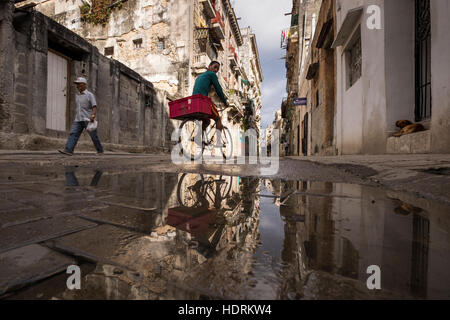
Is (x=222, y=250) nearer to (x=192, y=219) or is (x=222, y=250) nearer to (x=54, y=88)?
(x=192, y=219)

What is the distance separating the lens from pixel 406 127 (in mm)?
3629

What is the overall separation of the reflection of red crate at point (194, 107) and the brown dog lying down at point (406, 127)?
3353mm

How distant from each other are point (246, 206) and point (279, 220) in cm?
25

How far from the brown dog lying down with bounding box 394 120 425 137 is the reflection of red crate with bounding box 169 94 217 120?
335cm

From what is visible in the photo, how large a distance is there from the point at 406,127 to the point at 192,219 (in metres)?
4.14

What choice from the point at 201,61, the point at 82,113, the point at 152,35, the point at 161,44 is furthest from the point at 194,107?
the point at 152,35

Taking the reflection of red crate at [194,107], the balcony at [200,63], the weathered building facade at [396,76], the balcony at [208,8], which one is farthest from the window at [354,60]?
the balcony at [208,8]

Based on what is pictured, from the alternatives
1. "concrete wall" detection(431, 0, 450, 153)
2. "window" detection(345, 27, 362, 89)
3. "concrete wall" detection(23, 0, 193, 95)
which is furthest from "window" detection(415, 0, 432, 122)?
"concrete wall" detection(23, 0, 193, 95)

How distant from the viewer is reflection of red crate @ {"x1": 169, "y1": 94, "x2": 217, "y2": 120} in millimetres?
4488

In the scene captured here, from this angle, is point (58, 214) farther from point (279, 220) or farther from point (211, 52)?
point (211, 52)

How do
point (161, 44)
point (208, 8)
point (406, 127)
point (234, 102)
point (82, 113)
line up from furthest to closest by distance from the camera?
point (234, 102) → point (208, 8) → point (161, 44) → point (82, 113) → point (406, 127)

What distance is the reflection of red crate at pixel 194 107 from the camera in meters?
4.49

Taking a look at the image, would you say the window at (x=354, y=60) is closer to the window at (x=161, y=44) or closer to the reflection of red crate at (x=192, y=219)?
the reflection of red crate at (x=192, y=219)
